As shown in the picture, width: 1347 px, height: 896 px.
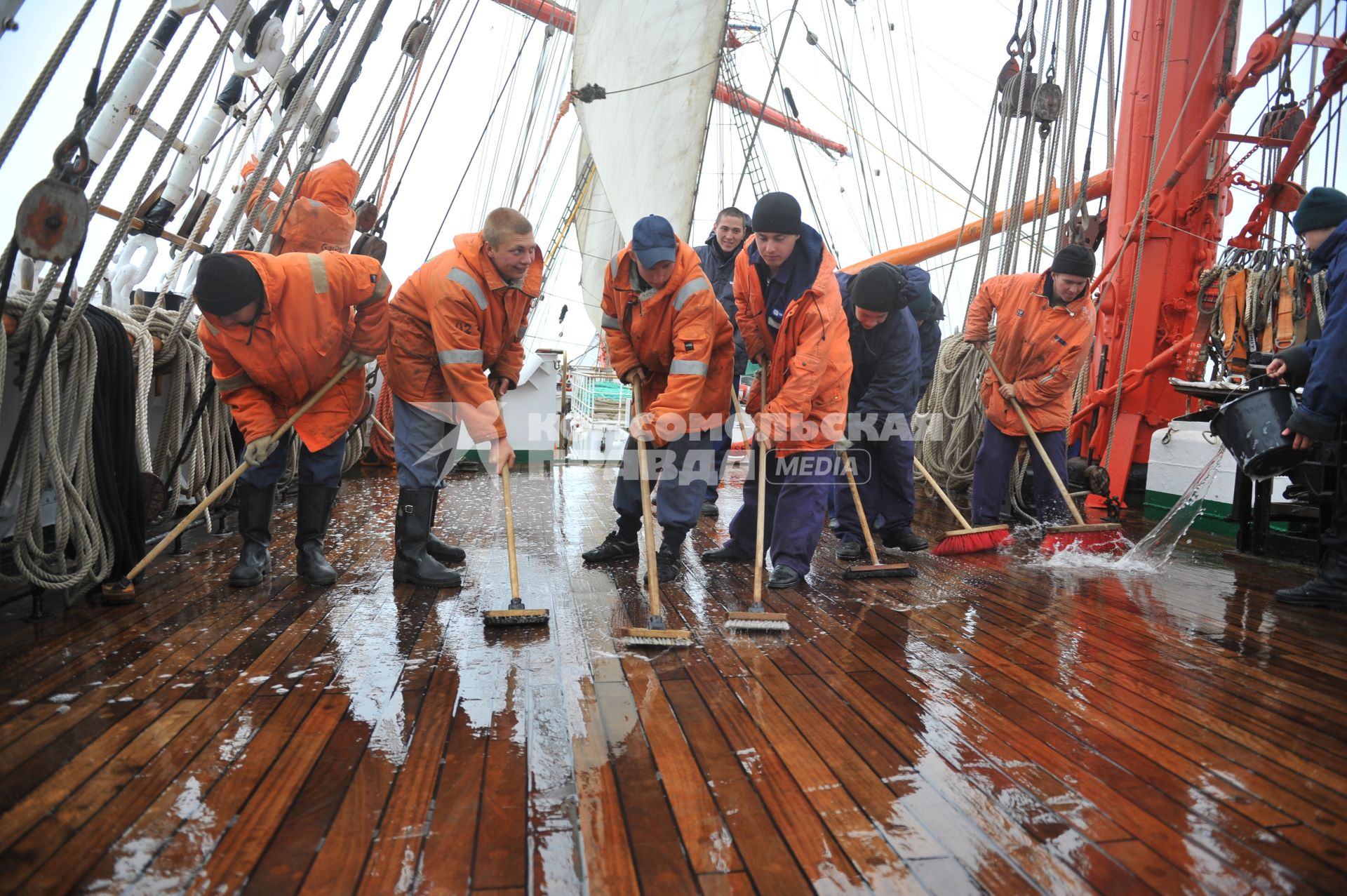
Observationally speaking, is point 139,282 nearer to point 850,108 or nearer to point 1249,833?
point 1249,833

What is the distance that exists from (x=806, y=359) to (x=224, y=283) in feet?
6.74

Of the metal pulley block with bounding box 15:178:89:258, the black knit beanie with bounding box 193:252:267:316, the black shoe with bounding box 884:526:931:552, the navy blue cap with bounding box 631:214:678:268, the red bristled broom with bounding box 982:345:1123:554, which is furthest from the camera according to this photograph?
the black shoe with bounding box 884:526:931:552

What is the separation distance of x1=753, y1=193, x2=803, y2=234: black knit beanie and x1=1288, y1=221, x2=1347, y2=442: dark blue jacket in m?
1.87

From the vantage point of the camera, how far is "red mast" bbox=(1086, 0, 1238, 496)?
5723mm

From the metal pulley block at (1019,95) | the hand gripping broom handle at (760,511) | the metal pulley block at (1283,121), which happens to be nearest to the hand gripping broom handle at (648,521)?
the hand gripping broom handle at (760,511)

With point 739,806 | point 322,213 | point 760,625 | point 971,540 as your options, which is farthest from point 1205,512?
point 322,213

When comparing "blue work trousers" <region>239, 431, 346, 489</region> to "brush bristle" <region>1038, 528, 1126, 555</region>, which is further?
"brush bristle" <region>1038, 528, 1126, 555</region>

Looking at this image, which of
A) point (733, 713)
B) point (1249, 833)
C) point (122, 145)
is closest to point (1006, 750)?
point (1249, 833)

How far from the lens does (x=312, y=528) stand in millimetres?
3459

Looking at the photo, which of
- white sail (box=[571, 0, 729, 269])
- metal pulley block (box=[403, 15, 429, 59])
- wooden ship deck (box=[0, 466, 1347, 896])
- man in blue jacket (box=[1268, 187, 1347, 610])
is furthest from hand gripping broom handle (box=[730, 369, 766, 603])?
white sail (box=[571, 0, 729, 269])

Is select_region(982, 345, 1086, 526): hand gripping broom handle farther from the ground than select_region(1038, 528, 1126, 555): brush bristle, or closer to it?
farther from the ground

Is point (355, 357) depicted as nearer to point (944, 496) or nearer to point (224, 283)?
point (224, 283)

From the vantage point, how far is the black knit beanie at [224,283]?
294 cm

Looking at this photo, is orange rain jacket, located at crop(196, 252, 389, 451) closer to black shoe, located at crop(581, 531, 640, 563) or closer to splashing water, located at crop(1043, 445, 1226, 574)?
black shoe, located at crop(581, 531, 640, 563)
